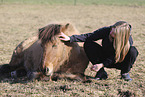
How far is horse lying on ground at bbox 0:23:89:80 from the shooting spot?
10.5ft

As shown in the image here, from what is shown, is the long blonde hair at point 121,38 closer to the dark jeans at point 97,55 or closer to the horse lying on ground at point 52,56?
the dark jeans at point 97,55

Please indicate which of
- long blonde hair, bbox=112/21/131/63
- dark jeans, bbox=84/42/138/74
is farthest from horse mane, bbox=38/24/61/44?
long blonde hair, bbox=112/21/131/63

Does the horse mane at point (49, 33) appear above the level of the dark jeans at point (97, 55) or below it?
above

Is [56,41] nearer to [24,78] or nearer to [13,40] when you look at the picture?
[24,78]

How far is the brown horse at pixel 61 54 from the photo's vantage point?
319 cm

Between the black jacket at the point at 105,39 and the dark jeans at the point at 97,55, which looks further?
the dark jeans at the point at 97,55

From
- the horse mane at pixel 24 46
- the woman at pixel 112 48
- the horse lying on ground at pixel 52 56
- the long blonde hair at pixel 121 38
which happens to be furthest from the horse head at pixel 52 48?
the horse mane at pixel 24 46

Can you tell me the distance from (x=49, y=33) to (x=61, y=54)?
1.51 feet

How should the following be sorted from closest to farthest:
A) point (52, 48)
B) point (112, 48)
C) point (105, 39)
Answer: point (52, 48) < point (112, 48) < point (105, 39)

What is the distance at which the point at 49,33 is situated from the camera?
3236 mm

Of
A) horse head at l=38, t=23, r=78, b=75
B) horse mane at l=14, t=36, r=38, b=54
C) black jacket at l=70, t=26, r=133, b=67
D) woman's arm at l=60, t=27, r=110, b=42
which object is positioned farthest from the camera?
horse mane at l=14, t=36, r=38, b=54

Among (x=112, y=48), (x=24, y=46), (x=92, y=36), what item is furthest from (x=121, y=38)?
(x=24, y=46)

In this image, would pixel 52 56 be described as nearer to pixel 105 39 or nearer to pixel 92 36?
pixel 92 36

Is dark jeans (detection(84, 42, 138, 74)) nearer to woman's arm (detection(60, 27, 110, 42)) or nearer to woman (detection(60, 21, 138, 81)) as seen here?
woman (detection(60, 21, 138, 81))
